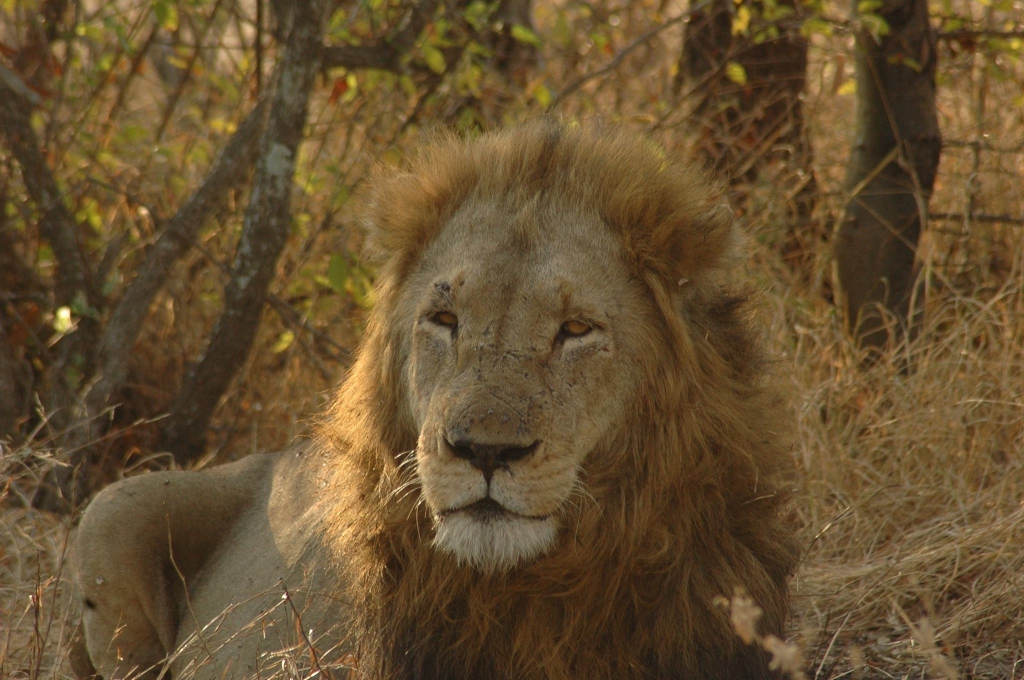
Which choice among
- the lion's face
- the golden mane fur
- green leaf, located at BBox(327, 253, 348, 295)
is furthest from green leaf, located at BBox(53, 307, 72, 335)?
the lion's face

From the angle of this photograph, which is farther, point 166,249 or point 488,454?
point 166,249

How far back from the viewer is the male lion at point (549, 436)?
2670mm

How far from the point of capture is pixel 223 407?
18.7 feet

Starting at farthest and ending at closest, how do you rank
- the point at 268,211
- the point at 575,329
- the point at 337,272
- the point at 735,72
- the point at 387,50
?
1. the point at 735,72
2. the point at 387,50
3. the point at 337,272
4. the point at 268,211
5. the point at 575,329

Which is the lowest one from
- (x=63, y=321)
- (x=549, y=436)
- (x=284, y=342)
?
(x=284, y=342)

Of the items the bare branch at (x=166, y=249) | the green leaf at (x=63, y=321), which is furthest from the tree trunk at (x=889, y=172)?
the green leaf at (x=63, y=321)

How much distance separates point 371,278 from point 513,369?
308 centimetres

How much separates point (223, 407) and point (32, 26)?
A: 2143 millimetres

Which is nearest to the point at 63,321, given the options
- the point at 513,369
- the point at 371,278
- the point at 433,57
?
the point at 371,278

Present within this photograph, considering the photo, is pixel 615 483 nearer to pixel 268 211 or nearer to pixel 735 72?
pixel 268 211

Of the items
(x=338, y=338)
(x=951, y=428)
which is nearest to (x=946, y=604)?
(x=951, y=428)

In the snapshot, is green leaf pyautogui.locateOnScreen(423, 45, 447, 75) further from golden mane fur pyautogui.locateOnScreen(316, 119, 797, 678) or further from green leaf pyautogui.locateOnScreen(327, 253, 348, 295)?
golden mane fur pyautogui.locateOnScreen(316, 119, 797, 678)

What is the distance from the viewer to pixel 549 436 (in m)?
2.64

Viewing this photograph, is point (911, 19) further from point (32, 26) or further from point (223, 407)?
point (32, 26)
